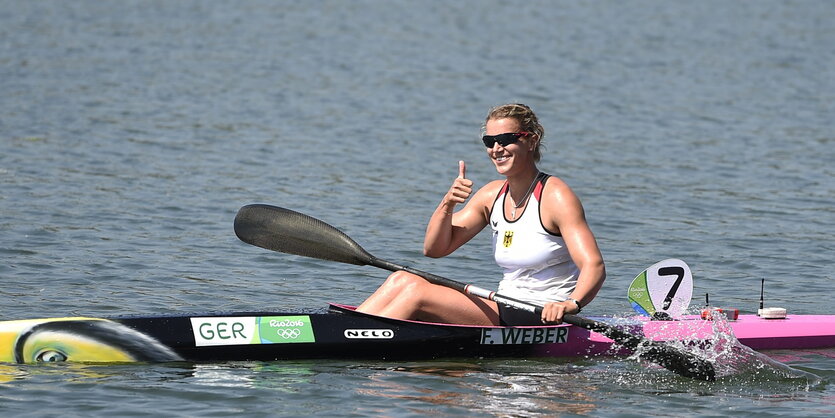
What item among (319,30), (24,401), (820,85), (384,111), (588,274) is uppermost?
(319,30)

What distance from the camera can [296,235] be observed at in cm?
781

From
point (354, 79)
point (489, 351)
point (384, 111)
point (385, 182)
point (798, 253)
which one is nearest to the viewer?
point (489, 351)

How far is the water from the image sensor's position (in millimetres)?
6867

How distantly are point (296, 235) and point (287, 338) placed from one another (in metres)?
0.92

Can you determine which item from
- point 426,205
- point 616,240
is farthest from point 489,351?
point 426,205

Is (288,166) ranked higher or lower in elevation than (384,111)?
lower

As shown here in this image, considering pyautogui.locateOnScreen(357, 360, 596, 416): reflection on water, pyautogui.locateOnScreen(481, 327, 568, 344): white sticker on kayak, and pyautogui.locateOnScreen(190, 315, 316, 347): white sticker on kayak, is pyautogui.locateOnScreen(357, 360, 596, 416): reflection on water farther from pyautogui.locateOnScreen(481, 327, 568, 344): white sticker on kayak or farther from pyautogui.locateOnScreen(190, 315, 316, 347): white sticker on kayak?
pyautogui.locateOnScreen(190, 315, 316, 347): white sticker on kayak

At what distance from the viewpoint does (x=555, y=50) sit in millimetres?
24672

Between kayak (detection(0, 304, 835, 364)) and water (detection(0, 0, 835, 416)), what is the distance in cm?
9

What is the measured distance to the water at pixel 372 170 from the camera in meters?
6.87

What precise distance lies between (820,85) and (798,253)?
11.1 metres

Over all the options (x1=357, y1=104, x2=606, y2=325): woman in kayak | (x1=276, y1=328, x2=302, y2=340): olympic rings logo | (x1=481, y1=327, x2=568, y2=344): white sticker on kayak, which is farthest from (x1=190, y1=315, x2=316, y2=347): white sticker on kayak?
(x1=481, y1=327, x2=568, y2=344): white sticker on kayak

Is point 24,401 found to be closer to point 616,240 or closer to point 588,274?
point 588,274

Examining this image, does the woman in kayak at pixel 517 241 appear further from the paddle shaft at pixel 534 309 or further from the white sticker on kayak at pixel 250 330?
the white sticker on kayak at pixel 250 330
